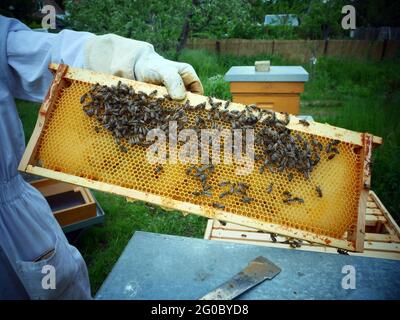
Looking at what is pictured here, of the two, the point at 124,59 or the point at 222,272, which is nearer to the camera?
the point at 222,272

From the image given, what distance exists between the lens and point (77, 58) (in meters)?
2.64

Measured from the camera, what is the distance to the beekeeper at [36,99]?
247 centimetres

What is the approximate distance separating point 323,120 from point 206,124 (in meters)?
7.11

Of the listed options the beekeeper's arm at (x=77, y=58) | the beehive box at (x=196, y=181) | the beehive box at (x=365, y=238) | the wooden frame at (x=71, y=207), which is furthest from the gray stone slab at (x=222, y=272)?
the wooden frame at (x=71, y=207)

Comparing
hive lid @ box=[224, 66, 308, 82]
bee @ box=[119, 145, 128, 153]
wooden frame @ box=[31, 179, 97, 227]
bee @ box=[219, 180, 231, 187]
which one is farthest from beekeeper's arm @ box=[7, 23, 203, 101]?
hive lid @ box=[224, 66, 308, 82]

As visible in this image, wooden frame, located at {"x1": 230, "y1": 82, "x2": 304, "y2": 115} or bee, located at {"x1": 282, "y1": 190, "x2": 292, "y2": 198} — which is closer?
bee, located at {"x1": 282, "y1": 190, "x2": 292, "y2": 198}

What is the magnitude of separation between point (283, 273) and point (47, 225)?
6.18 ft

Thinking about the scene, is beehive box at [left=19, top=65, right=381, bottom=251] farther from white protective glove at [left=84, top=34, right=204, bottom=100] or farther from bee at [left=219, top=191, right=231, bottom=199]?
white protective glove at [left=84, top=34, right=204, bottom=100]

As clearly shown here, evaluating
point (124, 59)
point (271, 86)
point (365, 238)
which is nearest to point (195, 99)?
point (124, 59)

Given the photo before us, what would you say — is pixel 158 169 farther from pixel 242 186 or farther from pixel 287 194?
pixel 287 194

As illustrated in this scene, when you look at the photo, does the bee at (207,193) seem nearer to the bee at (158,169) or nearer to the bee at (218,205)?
the bee at (218,205)

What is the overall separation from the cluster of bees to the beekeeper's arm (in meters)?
0.25

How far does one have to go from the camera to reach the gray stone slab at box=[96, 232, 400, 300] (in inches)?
76.5

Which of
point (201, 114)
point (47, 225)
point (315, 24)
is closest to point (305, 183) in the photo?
point (201, 114)
